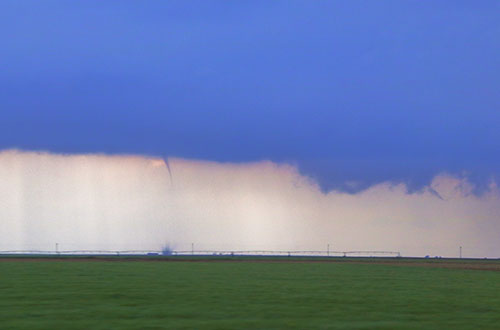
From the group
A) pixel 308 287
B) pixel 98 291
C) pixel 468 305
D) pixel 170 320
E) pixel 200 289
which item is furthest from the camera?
pixel 308 287

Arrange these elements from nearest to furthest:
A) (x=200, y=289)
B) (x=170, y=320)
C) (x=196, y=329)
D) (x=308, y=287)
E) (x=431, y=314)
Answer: (x=196, y=329)
(x=170, y=320)
(x=431, y=314)
(x=200, y=289)
(x=308, y=287)

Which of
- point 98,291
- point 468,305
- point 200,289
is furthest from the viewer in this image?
point 200,289

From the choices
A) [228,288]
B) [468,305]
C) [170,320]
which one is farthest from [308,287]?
[170,320]

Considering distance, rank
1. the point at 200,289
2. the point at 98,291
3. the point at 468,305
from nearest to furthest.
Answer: the point at 468,305
the point at 98,291
the point at 200,289

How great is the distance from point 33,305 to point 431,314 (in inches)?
543

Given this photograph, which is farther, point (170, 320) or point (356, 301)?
point (356, 301)

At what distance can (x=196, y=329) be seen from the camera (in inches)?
653

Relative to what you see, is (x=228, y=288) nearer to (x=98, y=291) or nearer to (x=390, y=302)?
(x=98, y=291)

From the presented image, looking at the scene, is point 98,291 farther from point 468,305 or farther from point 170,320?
point 468,305

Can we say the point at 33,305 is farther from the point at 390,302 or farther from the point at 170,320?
the point at 390,302

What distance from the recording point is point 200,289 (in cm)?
2794

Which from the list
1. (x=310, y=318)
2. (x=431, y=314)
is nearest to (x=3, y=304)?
(x=310, y=318)

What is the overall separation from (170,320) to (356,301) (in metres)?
8.95

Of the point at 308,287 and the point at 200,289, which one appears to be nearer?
the point at 200,289
